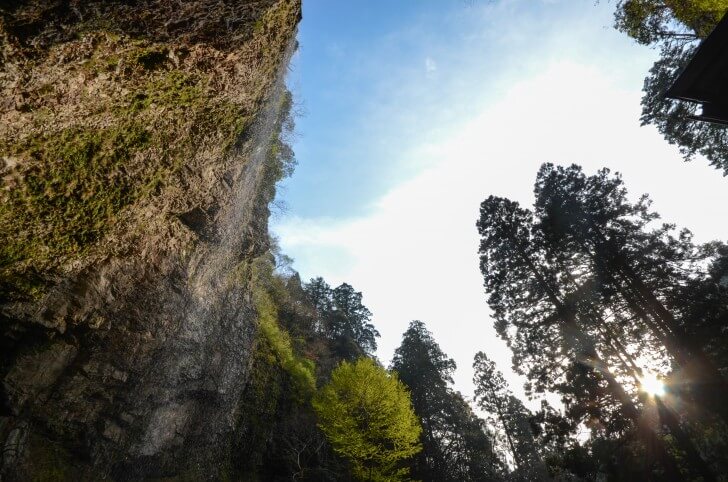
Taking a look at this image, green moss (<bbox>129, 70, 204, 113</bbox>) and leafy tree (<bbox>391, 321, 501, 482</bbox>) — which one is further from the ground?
leafy tree (<bbox>391, 321, 501, 482</bbox>)

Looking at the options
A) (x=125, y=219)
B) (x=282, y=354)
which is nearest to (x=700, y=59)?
(x=125, y=219)

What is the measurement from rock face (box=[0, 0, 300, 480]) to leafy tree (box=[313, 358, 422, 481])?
296 inches

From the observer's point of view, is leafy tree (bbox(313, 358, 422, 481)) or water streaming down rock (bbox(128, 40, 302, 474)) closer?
water streaming down rock (bbox(128, 40, 302, 474))

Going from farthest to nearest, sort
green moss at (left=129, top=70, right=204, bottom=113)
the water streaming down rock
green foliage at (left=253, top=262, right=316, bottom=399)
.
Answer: green foliage at (left=253, top=262, right=316, bottom=399)
the water streaming down rock
green moss at (left=129, top=70, right=204, bottom=113)

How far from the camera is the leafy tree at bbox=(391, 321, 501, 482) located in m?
30.9

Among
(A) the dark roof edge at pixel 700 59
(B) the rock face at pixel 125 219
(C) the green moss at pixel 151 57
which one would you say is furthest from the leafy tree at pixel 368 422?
(A) the dark roof edge at pixel 700 59

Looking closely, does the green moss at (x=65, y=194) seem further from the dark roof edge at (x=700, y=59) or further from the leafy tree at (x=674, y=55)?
the leafy tree at (x=674, y=55)

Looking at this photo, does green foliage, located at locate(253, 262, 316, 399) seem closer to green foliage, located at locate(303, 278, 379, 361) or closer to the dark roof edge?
green foliage, located at locate(303, 278, 379, 361)

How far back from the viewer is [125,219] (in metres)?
7.55

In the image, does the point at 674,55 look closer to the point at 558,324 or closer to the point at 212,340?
the point at 558,324

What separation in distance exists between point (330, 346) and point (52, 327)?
112ft

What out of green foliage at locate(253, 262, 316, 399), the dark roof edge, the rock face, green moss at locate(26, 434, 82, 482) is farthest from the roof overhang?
green foliage at locate(253, 262, 316, 399)

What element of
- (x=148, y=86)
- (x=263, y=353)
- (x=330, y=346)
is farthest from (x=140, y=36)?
(x=330, y=346)

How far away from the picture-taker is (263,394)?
21672 mm
